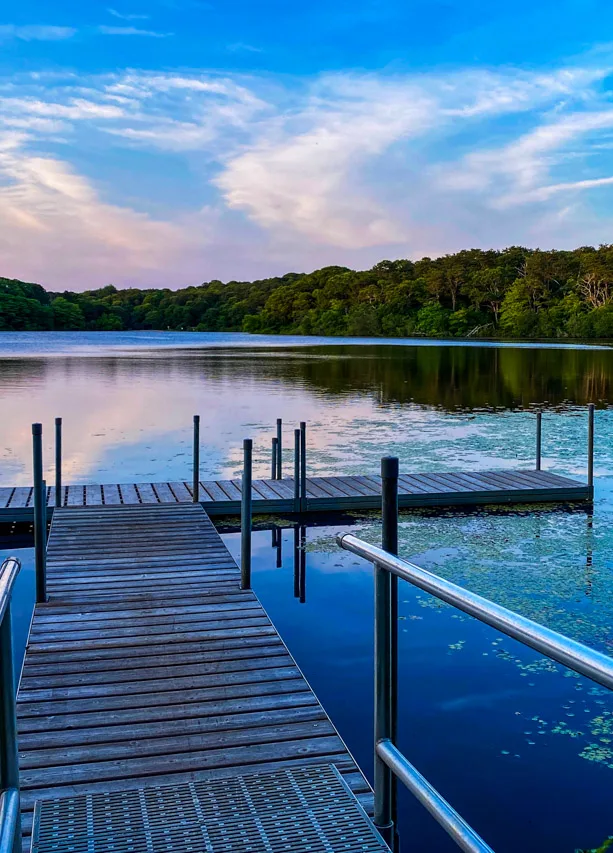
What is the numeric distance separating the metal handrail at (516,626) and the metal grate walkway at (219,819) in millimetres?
1199

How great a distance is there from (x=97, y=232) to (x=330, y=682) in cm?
4247

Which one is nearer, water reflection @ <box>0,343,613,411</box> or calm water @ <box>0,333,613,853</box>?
calm water @ <box>0,333,613,853</box>

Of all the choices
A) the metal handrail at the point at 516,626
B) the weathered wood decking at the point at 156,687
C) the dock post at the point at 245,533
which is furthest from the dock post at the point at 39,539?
the metal handrail at the point at 516,626

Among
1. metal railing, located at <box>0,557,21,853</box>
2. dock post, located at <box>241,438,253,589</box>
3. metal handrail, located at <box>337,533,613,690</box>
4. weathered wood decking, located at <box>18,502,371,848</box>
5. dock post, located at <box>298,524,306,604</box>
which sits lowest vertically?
dock post, located at <box>298,524,306,604</box>

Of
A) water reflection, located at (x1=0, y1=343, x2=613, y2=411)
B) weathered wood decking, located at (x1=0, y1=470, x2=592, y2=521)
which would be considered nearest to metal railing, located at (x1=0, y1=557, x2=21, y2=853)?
weathered wood decking, located at (x1=0, y1=470, x2=592, y2=521)

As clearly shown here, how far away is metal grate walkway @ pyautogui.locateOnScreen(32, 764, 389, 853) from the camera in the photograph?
260cm

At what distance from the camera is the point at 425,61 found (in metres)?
26.3

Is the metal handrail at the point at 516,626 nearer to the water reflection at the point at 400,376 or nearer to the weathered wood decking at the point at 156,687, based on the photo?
the weathered wood decking at the point at 156,687

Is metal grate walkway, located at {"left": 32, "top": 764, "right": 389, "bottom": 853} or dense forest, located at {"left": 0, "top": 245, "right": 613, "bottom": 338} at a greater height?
Answer: dense forest, located at {"left": 0, "top": 245, "right": 613, "bottom": 338}

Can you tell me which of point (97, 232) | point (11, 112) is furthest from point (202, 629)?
point (97, 232)

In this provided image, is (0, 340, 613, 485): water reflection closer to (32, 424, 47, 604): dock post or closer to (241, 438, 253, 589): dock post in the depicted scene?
(241, 438, 253, 589): dock post

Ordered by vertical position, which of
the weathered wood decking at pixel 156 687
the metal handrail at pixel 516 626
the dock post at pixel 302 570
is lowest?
the dock post at pixel 302 570

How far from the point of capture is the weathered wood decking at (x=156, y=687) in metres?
3.20

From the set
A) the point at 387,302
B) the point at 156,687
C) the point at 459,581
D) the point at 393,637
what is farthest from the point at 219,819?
the point at 387,302
